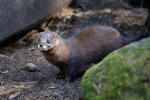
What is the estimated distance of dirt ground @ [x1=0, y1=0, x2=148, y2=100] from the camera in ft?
12.6

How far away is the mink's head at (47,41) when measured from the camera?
14.2ft

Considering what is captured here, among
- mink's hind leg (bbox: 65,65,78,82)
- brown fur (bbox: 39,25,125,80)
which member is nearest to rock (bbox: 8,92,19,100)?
brown fur (bbox: 39,25,125,80)

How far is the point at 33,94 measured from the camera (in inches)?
146

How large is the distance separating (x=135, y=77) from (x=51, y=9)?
16.4ft

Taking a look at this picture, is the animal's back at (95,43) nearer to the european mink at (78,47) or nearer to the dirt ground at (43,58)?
the european mink at (78,47)

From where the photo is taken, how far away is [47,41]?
4.41 m

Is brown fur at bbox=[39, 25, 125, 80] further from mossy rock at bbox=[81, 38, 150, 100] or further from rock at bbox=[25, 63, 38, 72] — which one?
mossy rock at bbox=[81, 38, 150, 100]

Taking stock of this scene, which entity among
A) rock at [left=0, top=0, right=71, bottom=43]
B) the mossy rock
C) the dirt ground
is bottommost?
the dirt ground

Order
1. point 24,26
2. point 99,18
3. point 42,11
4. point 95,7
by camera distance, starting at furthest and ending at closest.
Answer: point 95,7, point 99,18, point 42,11, point 24,26

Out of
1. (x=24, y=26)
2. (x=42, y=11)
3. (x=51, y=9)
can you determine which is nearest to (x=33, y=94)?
(x=24, y=26)

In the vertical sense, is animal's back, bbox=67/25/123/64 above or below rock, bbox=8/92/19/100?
below

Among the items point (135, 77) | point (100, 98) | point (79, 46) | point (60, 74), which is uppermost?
point (135, 77)

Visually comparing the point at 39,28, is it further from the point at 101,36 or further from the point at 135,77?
the point at 135,77

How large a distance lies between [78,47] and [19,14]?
1.66 metres
